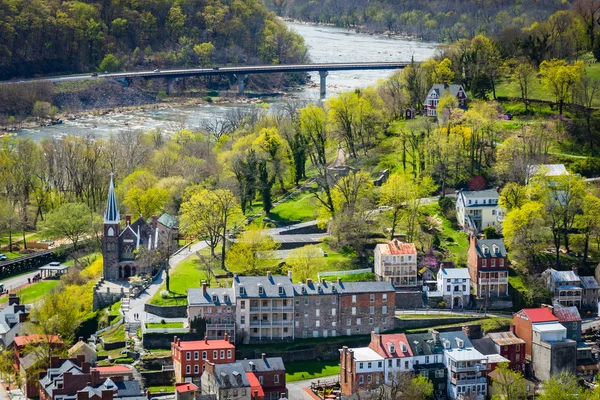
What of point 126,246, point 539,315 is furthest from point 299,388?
point 126,246

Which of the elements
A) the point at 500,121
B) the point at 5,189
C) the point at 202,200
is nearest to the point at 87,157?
the point at 5,189

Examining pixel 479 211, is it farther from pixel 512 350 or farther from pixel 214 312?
pixel 214 312

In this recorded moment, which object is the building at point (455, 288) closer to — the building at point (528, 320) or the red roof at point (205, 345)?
the building at point (528, 320)

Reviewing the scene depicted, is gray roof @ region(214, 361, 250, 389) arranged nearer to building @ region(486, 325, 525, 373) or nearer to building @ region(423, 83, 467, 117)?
building @ region(486, 325, 525, 373)

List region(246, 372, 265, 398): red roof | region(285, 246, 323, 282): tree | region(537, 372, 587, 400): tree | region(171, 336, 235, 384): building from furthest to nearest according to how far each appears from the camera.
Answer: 1. region(285, 246, 323, 282): tree
2. region(171, 336, 235, 384): building
3. region(246, 372, 265, 398): red roof
4. region(537, 372, 587, 400): tree

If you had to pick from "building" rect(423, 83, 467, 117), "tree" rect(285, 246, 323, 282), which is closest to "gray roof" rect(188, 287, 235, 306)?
"tree" rect(285, 246, 323, 282)
